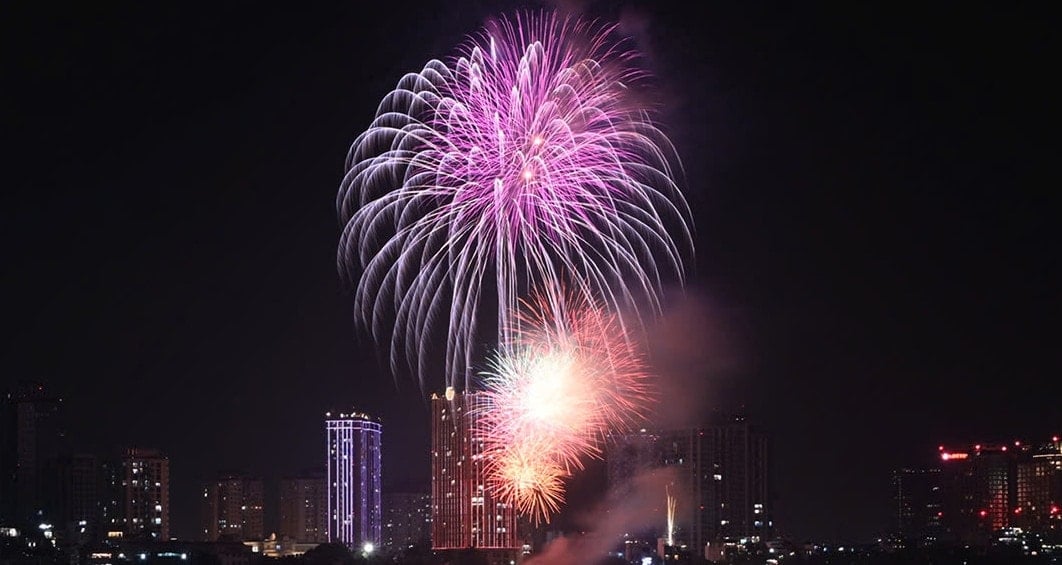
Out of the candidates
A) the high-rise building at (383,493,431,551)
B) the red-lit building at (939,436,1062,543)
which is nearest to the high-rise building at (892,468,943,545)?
the red-lit building at (939,436,1062,543)

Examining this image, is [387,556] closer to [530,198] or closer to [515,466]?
[515,466]

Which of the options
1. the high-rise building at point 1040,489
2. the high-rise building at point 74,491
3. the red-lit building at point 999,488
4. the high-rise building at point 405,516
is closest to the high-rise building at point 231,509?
the high-rise building at point 405,516

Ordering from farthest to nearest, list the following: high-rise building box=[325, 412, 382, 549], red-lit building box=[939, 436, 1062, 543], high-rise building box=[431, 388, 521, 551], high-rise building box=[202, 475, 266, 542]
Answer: high-rise building box=[202, 475, 266, 542] → high-rise building box=[325, 412, 382, 549] → red-lit building box=[939, 436, 1062, 543] → high-rise building box=[431, 388, 521, 551]

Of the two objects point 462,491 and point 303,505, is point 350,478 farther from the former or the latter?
point 462,491

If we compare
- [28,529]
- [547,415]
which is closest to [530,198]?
[547,415]

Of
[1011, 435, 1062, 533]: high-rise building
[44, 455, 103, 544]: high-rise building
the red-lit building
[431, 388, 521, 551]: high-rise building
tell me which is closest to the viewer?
[431, 388, 521, 551]: high-rise building

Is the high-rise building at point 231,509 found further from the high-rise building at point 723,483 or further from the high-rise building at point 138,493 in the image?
the high-rise building at point 723,483

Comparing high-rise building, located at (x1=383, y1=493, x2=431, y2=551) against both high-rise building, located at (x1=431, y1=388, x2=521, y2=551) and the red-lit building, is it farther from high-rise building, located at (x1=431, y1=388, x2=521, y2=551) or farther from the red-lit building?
the red-lit building
